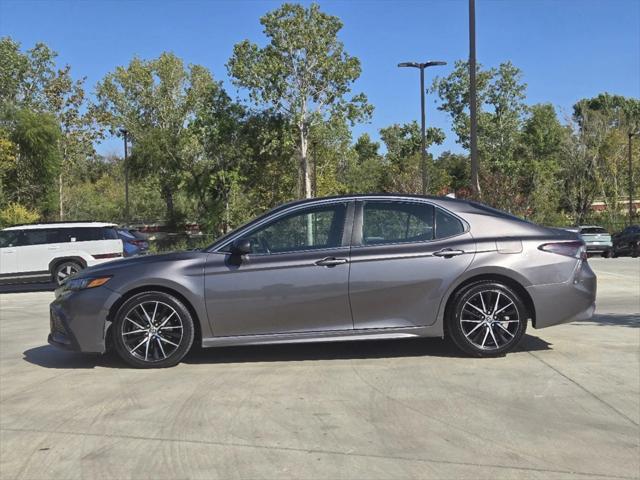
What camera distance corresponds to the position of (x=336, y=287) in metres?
5.81

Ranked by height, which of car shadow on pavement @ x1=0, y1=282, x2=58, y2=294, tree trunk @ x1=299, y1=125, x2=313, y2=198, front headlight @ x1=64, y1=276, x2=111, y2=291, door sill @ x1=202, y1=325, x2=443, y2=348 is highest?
tree trunk @ x1=299, y1=125, x2=313, y2=198

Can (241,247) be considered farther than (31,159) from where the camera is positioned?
No

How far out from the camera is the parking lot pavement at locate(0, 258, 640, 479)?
3.79 meters

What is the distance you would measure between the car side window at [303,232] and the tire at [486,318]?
1.29m

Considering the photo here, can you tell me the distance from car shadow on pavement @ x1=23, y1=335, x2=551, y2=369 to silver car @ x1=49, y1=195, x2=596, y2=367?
0.40 meters

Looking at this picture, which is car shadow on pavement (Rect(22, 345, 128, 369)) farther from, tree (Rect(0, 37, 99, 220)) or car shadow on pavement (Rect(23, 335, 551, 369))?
tree (Rect(0, 37, 99, 220))

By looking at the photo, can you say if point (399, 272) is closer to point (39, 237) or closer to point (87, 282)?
point (87, 282)

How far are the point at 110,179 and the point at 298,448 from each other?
2651 inches

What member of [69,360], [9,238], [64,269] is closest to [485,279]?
[69,360]

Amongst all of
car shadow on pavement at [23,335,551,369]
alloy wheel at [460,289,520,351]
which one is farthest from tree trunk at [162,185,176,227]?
alloy wheel at [460,289,520,351]

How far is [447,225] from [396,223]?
49 centimetres

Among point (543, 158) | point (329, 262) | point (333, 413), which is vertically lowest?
point (333, 413)

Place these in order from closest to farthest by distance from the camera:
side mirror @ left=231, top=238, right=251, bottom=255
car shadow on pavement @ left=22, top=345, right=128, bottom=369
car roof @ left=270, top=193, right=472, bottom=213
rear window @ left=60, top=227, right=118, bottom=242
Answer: side mirror @ left=231, top=238, right=251, bottom=255 < car roof @ left=270, top=193, right=472, bottom=213 < car shadow on pavement @ left=22, top=345, right=128, bottom=369 < rear window @ left=60, top=227, right=118, bottom=242

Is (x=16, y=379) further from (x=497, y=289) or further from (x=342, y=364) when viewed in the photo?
(x=497, y=289)
